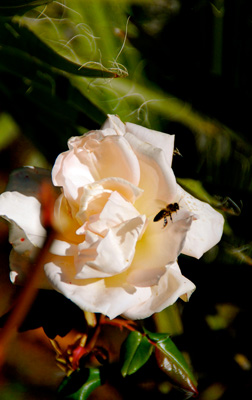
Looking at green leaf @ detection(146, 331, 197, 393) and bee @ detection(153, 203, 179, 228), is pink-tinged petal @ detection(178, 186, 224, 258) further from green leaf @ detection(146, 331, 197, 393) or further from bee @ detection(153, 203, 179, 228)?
green leaf @ detection(146, 331, 197, 393)

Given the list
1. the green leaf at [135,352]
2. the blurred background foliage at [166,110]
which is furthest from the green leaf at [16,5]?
the green leaf at [135,352]

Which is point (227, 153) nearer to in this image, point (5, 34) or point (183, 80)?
point (183, 80)

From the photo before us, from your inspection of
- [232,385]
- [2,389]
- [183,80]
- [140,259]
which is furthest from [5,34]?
[232,385]

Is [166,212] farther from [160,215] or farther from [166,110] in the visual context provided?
[166,110]

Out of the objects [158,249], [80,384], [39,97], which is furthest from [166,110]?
[80,384]

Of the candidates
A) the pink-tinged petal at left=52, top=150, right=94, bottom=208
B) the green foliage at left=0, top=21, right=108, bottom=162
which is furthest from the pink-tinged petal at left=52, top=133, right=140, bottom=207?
the green foliage at left=0, top=21, right=108, bottom=162

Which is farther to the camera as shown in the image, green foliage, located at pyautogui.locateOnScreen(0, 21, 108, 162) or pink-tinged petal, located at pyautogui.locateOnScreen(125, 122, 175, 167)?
green foliage, located at pyautogui.locateOnScreen(0, 21, 108, 162)
